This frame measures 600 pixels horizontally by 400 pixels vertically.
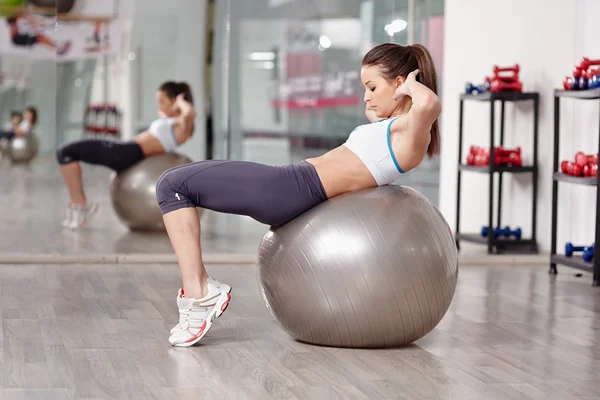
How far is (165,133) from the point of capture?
19.6 feet

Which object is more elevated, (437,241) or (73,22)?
(73,22)

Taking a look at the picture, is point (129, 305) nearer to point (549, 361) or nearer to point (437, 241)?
point (437, 241)

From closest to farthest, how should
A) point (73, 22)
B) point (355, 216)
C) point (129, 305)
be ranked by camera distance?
1. point (355, 216)
2. point (129, 305)
3. point (73, 22)

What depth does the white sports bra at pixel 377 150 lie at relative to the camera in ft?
9.71

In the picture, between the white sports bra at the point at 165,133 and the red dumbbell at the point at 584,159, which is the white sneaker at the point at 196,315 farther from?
the white sports bra at the point at 165,133

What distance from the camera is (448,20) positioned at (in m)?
6.24

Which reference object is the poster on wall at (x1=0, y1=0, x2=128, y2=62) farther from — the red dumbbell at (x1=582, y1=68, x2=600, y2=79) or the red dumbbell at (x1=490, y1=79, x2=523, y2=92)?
the red dumbbell at (x1=582, y1=68, x2=600, y2=79)

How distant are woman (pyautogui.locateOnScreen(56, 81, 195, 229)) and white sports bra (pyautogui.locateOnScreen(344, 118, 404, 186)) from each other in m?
3.04

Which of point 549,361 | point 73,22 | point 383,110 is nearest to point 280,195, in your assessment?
point 383,110

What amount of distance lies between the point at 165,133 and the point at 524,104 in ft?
7.15

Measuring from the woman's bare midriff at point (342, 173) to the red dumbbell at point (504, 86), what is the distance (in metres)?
2.40

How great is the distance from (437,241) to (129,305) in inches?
53.0

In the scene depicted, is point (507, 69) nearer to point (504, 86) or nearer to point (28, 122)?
point (504, 86)

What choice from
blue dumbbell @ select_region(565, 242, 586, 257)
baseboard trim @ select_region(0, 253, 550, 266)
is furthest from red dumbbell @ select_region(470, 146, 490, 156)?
blue dumbbell @ select_region(565, 242, 586, 257)
